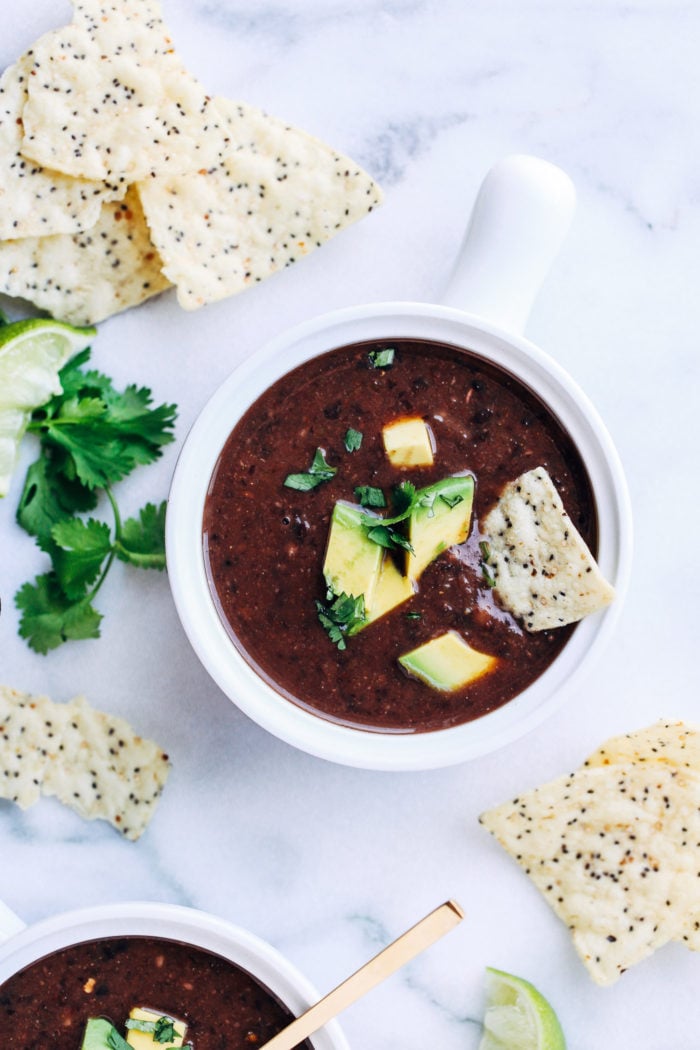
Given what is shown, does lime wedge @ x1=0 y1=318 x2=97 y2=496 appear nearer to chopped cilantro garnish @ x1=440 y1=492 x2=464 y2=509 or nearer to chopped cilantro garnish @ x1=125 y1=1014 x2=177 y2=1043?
chopped cilantro garnish @ x1=440 y1=492 x2=464 y2=509

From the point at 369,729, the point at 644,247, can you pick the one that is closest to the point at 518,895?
the point at 369,729

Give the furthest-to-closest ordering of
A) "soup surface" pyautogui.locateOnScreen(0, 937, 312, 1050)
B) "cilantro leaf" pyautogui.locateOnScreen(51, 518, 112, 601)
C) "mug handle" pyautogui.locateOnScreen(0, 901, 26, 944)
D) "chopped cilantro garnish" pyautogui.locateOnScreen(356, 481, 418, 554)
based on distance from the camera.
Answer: "cilantro leaf" pyautogui.locateOnScreen(51, 518, 112, 601) < "mug handle" pyautogui.locateOnScreen(0, 901, 26, 944) < "soup surface" pyautogui.locateOnScreen(0, 937, 312, 1050) < "chopped cilantro garnish" pyautogui.locateOnScreen(356, 481, 418, 554)

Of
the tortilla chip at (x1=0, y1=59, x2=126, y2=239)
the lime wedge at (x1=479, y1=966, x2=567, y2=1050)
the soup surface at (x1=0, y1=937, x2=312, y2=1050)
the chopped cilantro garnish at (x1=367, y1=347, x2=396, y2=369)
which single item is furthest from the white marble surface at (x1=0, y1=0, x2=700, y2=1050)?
the chopped cilantro garnish at (x1=367, y1=347, x2=396, y2=369)

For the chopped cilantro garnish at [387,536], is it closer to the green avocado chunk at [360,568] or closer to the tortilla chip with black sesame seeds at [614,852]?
the green avocado chunk at [360,568]

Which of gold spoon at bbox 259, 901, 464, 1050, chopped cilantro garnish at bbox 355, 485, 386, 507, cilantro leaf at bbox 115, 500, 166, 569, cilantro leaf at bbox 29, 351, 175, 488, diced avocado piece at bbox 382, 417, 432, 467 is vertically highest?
diced avocado piece at bbox 382, 417, 432, 467

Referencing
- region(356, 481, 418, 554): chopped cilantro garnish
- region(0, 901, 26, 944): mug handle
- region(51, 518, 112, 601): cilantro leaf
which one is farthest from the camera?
region(51, 518, 112, 601): cilantro leaf

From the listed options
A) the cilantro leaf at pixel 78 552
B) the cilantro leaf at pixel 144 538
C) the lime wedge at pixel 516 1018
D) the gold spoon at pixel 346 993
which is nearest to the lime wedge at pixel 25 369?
the cilantro leaf at pixel 78 552
